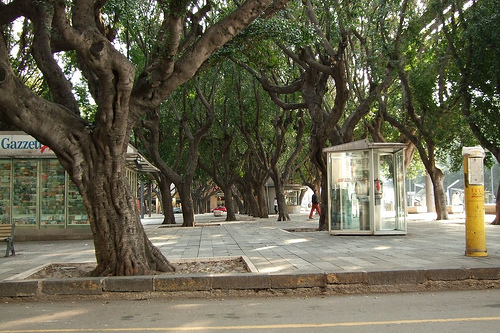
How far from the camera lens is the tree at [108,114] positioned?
7.54m

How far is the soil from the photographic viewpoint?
8375mm

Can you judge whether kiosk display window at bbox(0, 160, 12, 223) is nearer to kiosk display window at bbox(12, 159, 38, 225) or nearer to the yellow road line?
kiosk display window at bbox(12, 159, 38, 225)

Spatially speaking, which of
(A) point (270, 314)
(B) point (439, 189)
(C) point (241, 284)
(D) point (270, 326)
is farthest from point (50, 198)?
(B) point (439, 189)

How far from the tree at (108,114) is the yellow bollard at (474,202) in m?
4.80

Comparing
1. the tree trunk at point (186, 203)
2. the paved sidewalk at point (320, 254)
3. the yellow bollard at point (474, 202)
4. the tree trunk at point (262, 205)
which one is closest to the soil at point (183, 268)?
the paved sidewalk at point (320, 254)

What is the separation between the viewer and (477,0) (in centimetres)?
1736

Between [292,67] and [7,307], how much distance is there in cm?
1533

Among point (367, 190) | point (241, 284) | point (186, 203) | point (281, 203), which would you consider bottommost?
point (241, 284)

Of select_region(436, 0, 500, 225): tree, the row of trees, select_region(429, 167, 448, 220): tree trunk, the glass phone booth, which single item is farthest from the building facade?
select_region(429, 167, 448, 220): tree trunk

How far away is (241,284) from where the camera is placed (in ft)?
24.5

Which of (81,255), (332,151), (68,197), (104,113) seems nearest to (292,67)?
(332,151)

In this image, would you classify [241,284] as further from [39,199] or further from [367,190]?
[39,199]

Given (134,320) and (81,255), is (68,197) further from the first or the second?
(134,320)

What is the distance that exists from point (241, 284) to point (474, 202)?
15.8ft
